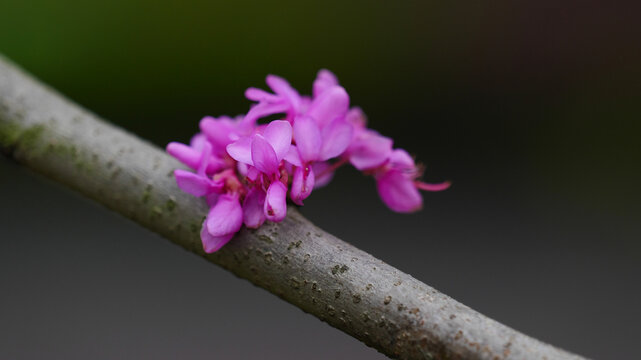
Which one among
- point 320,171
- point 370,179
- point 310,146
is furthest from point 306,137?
point 370,179

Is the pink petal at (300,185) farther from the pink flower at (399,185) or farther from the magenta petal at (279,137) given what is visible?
the pink flower at (399,185)

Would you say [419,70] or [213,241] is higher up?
[419,70]

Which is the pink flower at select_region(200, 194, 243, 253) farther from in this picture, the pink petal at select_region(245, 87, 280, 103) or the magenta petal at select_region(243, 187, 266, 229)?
the pink petal at select_region(245, 87, 280, 103)

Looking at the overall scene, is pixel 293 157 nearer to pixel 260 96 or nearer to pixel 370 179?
pixel 260 96

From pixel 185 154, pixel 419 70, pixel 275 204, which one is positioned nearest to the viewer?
pixel 275 204

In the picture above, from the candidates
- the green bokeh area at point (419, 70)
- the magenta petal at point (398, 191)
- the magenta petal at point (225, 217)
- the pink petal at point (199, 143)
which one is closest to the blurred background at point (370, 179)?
the green bokeh area at point (419, 70)

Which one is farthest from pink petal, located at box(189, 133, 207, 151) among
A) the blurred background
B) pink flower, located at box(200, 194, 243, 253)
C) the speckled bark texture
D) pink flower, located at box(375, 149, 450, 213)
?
the blurred background
